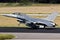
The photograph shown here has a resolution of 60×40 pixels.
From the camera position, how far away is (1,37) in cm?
783

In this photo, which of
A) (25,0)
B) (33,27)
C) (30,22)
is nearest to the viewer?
(33,27)

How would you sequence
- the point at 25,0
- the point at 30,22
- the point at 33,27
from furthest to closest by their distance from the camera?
the point at 25,0, the point at 30,22, the point at 33,27

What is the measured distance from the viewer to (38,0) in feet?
250

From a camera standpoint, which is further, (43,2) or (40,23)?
(43,2)

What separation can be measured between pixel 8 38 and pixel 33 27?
40.8 ft

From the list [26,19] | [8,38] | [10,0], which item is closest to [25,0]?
[10,0]

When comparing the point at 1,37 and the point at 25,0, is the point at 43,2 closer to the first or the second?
the point at 25,0

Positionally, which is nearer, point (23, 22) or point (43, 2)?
point (23, 22)

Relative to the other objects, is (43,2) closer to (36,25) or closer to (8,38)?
(36,25)

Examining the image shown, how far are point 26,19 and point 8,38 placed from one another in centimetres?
1525

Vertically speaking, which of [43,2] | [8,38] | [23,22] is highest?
[8,38]

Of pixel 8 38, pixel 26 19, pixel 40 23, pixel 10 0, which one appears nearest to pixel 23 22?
pixel 26 19

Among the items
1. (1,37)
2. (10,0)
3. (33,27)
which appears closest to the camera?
(1,37)

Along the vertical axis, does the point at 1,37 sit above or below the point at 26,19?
above
